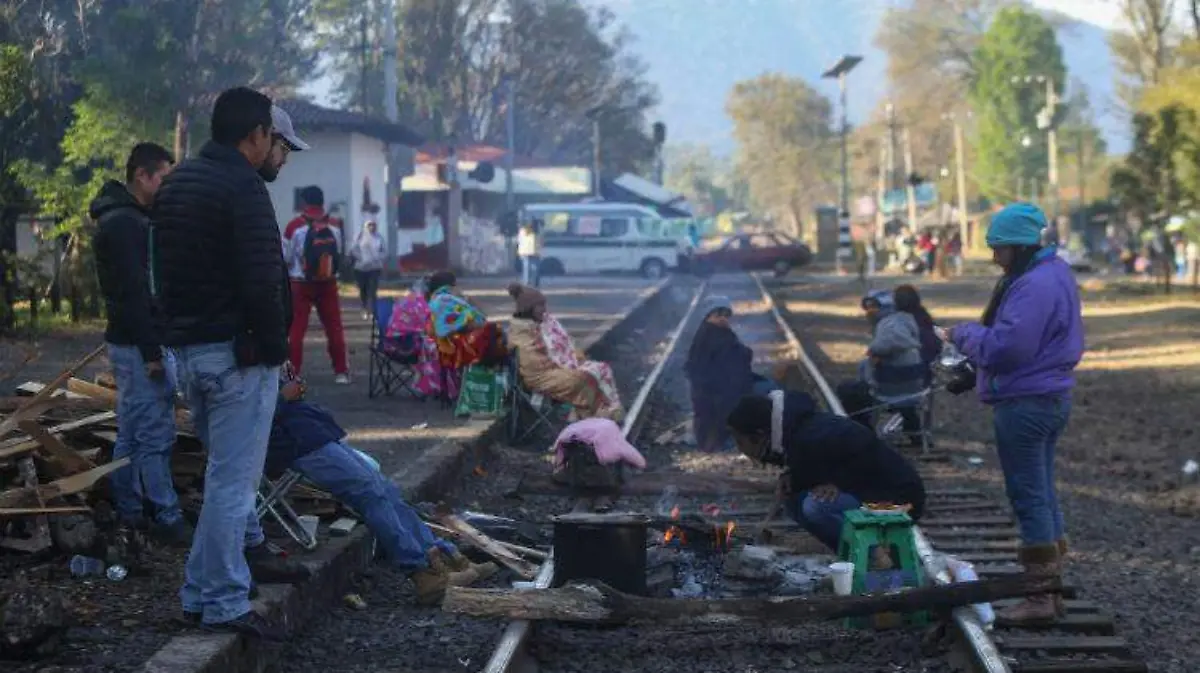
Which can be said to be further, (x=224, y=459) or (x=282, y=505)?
(x=282, y=505)

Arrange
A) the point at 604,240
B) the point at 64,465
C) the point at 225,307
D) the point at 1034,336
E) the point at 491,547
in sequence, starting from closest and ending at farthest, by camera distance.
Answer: the point at 225,307 → the point at 1034,336 → the point at 64,465 → the point at 491,547 → the point at 604,240

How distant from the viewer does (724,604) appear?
253 inches

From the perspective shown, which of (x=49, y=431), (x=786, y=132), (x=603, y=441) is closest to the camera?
(x=49, y=431)

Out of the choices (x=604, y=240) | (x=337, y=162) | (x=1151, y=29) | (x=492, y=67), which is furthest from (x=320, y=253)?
(x=492, y=67)

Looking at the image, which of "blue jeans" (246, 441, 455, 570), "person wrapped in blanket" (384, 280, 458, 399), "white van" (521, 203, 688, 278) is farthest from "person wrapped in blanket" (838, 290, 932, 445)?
"white van" (521, 203, 688, 278)

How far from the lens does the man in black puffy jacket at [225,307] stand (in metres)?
5.66

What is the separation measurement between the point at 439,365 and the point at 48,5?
18957 mm

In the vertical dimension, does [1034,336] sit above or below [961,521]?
above

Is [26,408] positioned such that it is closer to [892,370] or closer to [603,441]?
[603,441]

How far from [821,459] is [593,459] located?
10.2 ft

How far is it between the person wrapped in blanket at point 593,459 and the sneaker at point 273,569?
3.78 m

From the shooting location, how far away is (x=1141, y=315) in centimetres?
3061

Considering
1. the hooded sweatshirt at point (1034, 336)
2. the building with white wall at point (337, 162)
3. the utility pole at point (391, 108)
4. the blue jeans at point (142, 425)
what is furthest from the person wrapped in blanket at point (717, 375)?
the building with white wall at point (337, 162)

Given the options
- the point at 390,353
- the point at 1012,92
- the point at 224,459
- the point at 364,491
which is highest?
the point at 1012,92
